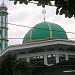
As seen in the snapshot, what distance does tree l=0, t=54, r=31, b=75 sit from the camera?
696 inches

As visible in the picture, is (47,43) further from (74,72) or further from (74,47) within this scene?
(74,72)

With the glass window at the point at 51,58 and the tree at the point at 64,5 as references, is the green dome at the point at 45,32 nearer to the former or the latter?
the glass window at the point at 51,58

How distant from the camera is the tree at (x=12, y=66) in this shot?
17688 mm

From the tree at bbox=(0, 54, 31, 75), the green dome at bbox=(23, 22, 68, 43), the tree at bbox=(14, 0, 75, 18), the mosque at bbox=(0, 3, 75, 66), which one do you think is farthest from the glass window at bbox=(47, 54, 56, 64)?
the tree at bbox=(14, 0, 75, 18)

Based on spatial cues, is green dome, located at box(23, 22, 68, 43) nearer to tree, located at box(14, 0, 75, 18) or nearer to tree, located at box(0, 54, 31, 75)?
tree, located at box(0, 54, 31, 75)

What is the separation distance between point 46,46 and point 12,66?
591 inches

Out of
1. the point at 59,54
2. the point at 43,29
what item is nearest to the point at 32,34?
the point at 43,29

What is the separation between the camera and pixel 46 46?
108 ft

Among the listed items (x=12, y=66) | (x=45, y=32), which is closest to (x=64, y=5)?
(x=12, y=66)

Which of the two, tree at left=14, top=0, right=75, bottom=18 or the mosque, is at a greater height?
tree at left=14, top=0, right=75, bottom=18

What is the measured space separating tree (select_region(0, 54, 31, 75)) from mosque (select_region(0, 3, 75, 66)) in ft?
42.6

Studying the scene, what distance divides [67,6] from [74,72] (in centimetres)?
2508

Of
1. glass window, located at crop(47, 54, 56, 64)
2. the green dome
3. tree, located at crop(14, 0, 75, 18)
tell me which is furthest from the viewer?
the green dome

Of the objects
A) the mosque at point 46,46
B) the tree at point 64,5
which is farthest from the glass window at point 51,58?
the tree at point 64,5
